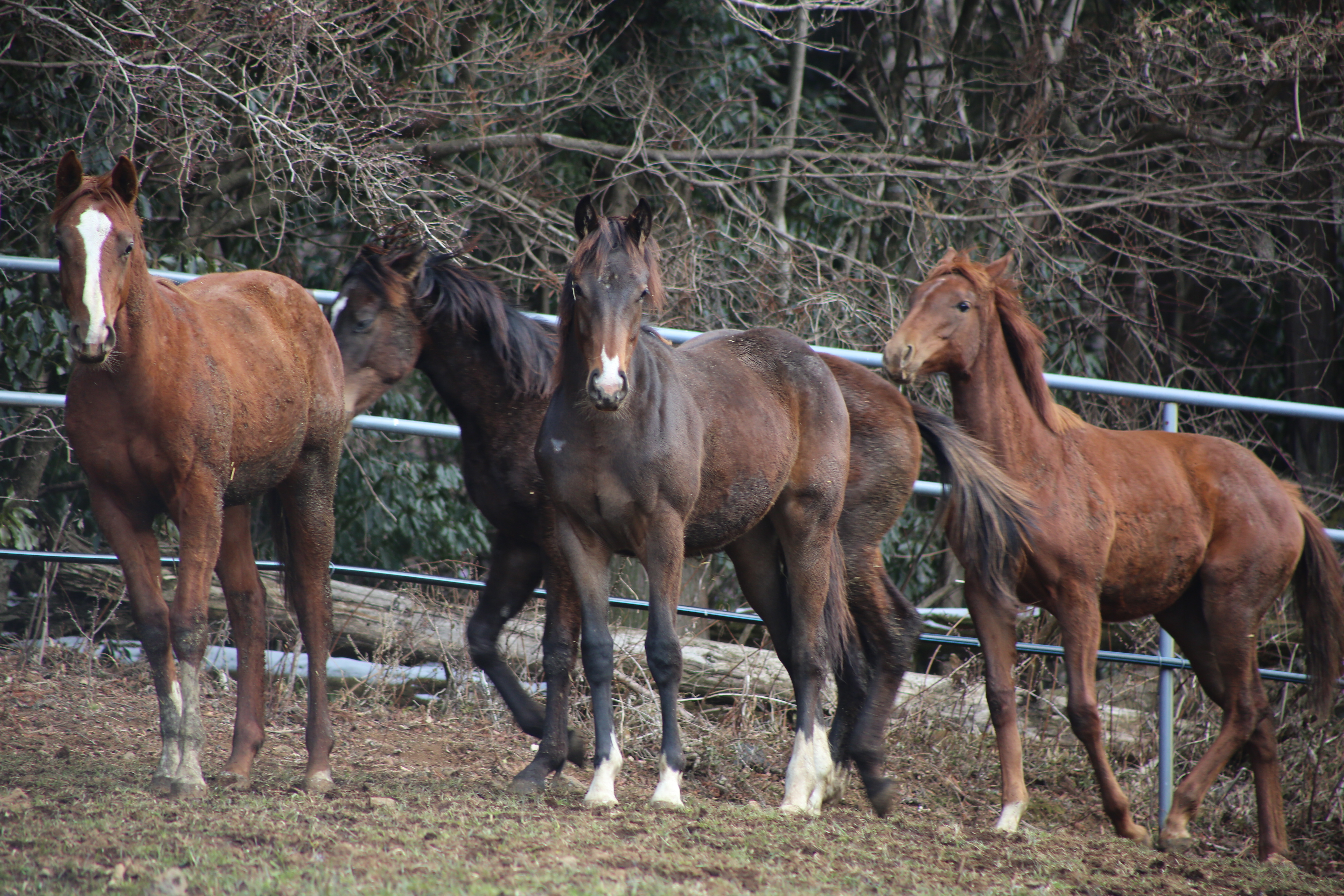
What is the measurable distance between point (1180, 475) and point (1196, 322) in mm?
5914

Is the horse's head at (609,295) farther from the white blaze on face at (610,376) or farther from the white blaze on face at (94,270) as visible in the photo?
the white blaze on face at (94,270)

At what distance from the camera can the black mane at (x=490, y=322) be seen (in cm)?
468

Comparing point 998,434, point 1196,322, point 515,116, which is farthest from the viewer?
point 1196,322

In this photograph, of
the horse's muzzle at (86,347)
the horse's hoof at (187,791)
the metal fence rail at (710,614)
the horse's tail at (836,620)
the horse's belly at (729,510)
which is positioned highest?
the horse's muzzle at (86,347)

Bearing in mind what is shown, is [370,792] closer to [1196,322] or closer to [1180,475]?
[1180,475]

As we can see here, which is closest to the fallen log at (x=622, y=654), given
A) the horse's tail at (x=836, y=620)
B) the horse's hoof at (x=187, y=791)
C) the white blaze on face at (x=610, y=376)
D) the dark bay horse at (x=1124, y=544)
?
the dark bay horse at (x=1124, y=544)

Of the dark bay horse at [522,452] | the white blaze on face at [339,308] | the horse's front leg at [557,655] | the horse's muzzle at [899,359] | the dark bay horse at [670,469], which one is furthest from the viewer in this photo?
the white blaze on face at [339,308]

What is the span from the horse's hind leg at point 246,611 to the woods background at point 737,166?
2.11 metres

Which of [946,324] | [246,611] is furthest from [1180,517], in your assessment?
[246,611]

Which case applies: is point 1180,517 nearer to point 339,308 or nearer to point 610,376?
point 610,376

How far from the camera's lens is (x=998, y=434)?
479 cm

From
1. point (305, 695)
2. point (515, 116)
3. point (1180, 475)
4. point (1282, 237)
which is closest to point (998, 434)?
point (1180, 475)

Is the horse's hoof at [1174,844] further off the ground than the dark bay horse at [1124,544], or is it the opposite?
the dark bay horse at [1124,544]

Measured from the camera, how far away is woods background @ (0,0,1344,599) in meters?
6.37
